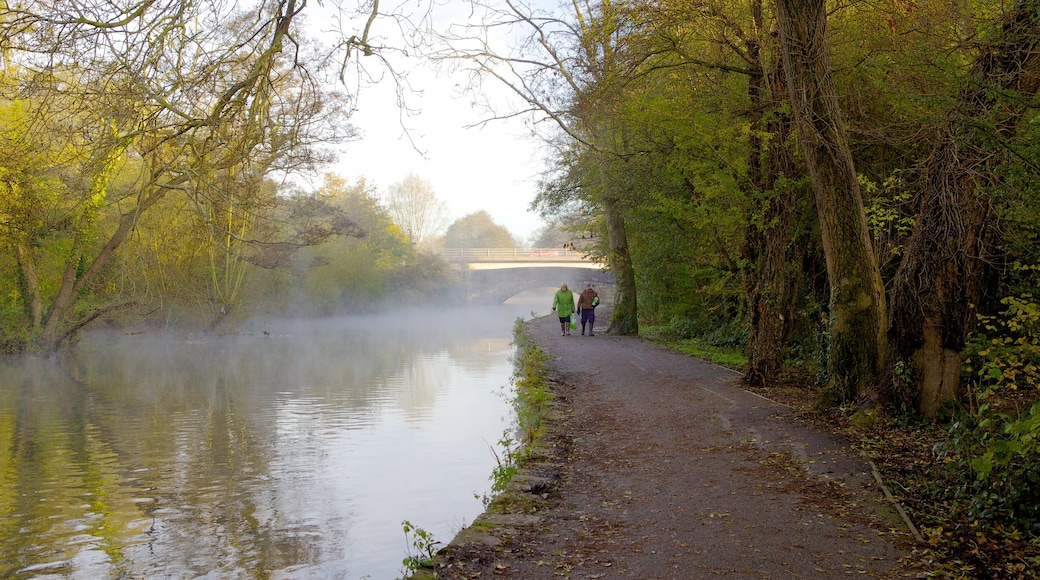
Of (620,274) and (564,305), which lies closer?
(564,305)

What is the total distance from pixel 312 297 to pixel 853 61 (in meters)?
38.7

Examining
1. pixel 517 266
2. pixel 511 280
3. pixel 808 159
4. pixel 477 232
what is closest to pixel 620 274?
pixel 808 159

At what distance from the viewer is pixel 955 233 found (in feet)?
25.9

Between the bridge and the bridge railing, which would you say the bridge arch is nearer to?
the bridge

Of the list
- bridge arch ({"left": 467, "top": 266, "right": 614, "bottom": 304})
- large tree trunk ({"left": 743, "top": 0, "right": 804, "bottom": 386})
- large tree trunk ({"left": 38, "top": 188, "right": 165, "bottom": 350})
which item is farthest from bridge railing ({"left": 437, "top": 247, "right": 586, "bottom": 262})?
large tree trunk ({"left": 743, "top": 0, "right": 804, "bottom": 386})

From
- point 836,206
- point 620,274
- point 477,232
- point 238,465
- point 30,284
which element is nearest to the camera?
point 836,206

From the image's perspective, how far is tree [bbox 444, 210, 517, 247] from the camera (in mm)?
100625

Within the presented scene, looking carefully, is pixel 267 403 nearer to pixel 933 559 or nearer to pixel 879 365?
pixel 879 365

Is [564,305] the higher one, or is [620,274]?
[620,274]

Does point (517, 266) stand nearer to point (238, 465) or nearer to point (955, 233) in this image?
point (238, 465)

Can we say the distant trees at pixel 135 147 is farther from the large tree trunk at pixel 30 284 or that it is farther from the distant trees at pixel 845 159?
the distant trees at pixel 845 159

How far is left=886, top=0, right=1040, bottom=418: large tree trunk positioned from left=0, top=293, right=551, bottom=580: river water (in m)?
4.66

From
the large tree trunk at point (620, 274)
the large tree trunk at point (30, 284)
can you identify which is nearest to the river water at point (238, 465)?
the large tree trunk at point (30, 284)

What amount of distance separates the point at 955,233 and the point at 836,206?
1.47 metres
